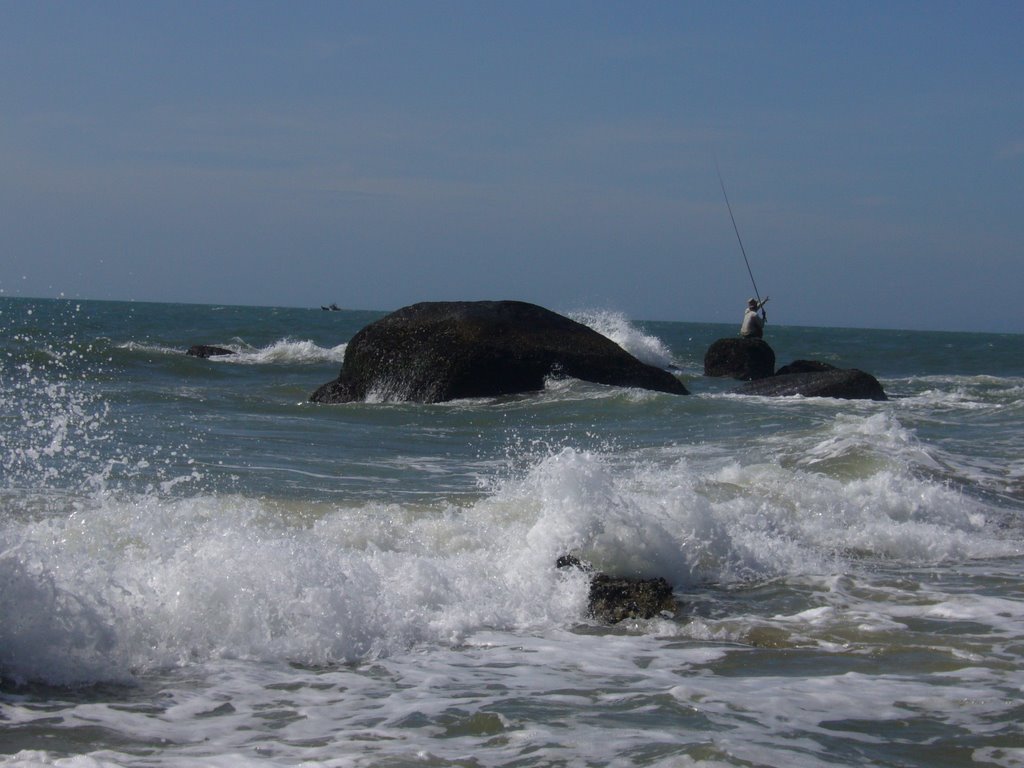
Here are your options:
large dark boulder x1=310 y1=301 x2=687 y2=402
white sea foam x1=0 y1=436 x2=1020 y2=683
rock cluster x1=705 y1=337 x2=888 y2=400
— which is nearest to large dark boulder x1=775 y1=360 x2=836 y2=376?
rock cluster x1=705 y1=337 x2=888 y2=400

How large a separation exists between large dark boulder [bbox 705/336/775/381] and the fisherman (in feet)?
0.44

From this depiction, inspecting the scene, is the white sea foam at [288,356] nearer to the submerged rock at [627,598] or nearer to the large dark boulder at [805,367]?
the large dark boulder at [805,367]

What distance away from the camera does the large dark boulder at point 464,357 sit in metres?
16.4

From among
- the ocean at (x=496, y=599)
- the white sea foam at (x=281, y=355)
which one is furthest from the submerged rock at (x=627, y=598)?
the white sea foam at (x=281, y=355)

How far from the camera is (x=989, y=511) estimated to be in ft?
31.5

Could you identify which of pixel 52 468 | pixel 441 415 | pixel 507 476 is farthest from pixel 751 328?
pixel 52 468

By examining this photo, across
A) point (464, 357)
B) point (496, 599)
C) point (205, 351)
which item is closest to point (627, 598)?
point (496, 599)

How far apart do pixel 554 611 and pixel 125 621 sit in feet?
7.16

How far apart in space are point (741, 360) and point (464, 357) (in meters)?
7.92

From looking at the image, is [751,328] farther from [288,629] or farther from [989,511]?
[288,629]

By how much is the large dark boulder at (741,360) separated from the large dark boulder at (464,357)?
18.0ft

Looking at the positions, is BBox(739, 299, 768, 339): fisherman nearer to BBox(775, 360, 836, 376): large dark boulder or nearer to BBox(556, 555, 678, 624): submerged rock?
BBox(775, 360, 836, 376): large dark boulder

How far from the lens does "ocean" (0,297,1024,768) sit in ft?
14.7

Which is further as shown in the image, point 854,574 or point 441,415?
point 441,415
